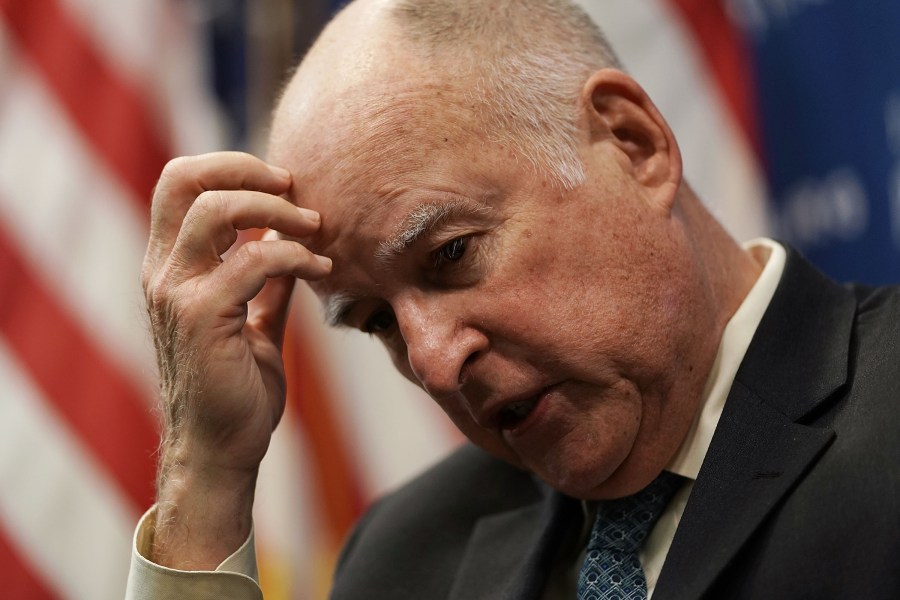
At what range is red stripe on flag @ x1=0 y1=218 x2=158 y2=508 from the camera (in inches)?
112

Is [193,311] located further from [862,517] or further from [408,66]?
[862,517]

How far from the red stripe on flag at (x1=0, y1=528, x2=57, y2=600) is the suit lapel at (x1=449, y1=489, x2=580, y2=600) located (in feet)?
5.12

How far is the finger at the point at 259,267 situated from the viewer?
1.46 metres

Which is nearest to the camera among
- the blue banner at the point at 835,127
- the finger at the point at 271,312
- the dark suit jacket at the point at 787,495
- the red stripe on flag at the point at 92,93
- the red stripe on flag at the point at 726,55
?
the dark suit jacket at the point at 787,495

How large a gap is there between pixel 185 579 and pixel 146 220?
173 cm

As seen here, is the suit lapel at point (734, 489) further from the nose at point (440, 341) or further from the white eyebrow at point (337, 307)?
the white eyebrow at point (337, 307)

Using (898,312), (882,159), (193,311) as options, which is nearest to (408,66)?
(193,311)

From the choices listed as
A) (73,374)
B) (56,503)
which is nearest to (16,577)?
(56,503)

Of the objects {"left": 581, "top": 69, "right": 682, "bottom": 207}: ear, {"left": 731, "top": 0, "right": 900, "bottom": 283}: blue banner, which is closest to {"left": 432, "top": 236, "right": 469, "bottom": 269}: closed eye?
{"left": 581, "top": 69, "right": 682, "bottom": 207}: ear

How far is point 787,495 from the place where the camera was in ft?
4.13

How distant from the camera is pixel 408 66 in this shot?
4.75 feet

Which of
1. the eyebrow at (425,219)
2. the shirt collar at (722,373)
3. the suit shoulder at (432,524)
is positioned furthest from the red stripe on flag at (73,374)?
the shirt collar at (722,373)

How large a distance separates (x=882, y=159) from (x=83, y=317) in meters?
2.25

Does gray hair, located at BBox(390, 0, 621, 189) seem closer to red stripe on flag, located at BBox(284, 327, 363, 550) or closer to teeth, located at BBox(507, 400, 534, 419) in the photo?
teeth, located at BBox(507, 400, 534, 419)
